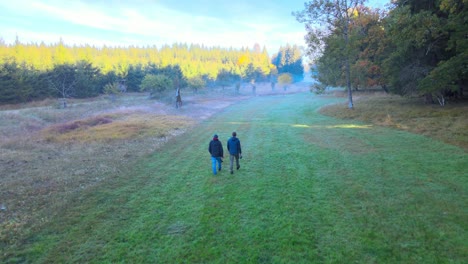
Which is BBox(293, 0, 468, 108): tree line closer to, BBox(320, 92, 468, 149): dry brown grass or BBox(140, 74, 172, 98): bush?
BBox(320, 92, 468, 149): dry brown grass

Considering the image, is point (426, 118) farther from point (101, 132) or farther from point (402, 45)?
point (101, 132)

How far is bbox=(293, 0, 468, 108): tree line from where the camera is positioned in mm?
18844

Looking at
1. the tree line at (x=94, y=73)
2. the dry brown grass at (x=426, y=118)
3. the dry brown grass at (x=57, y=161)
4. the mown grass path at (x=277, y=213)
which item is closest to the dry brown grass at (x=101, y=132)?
the dry brown grass at (x=57, y=161)

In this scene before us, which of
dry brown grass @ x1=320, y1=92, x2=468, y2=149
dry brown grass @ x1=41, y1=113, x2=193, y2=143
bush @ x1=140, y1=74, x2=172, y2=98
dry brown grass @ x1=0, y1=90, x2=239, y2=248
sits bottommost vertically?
dry brown grass @ x1=0, y1=90, x2=239, y2=248

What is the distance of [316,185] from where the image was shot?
10.2m

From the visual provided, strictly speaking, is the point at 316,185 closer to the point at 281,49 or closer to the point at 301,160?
the point at 301,160

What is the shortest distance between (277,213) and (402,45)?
23.4 meters

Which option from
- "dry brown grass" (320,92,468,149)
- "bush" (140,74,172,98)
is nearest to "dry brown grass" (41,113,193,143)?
"dry brown grass" (320,92,468,149)

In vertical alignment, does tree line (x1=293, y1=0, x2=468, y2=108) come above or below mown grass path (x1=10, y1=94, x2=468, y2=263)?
above

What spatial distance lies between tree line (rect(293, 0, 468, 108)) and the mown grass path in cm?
934

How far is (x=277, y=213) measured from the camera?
8.11 metres

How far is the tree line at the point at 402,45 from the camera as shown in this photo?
18.8 m

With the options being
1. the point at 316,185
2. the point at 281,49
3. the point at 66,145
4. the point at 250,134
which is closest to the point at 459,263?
the point at 316,185

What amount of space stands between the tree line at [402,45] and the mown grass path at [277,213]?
9341mm
